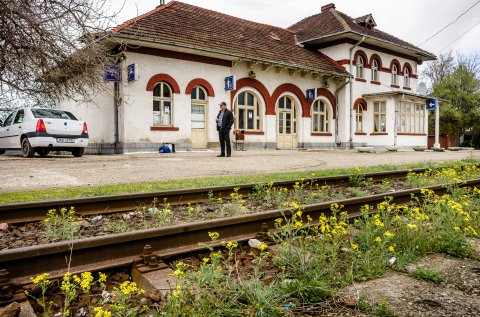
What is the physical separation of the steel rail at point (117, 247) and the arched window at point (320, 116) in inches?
901

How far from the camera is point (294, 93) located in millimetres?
24906

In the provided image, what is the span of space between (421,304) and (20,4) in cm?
761

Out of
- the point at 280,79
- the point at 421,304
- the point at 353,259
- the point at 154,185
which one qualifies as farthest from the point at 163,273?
the point at 280,79

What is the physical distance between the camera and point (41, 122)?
1391cm

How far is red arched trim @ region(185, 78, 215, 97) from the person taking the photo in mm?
19734

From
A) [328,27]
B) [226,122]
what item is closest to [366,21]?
[328,27]

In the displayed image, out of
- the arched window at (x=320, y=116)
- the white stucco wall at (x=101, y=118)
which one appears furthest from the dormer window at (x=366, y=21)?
the white stucco wall at (x=101, y=118)

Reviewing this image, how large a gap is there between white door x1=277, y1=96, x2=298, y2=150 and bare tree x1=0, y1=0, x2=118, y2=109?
57.3 ft

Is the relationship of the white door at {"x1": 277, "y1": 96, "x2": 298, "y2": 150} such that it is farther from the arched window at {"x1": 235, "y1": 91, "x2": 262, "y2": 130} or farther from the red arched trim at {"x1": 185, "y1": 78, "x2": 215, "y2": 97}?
the red arched trim at {"x1": 185, "y1": 78, "x2": 215, "y2": 97}

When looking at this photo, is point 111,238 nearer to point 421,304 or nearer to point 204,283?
point 204,283

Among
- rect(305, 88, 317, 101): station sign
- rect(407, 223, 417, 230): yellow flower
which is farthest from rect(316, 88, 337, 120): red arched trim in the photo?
rect(407, 223, 417, 230): yellow flower

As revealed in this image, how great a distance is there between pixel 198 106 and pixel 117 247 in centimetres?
1760

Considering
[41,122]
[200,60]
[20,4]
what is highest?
[200,60]

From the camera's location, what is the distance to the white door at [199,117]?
20297 millimetres
